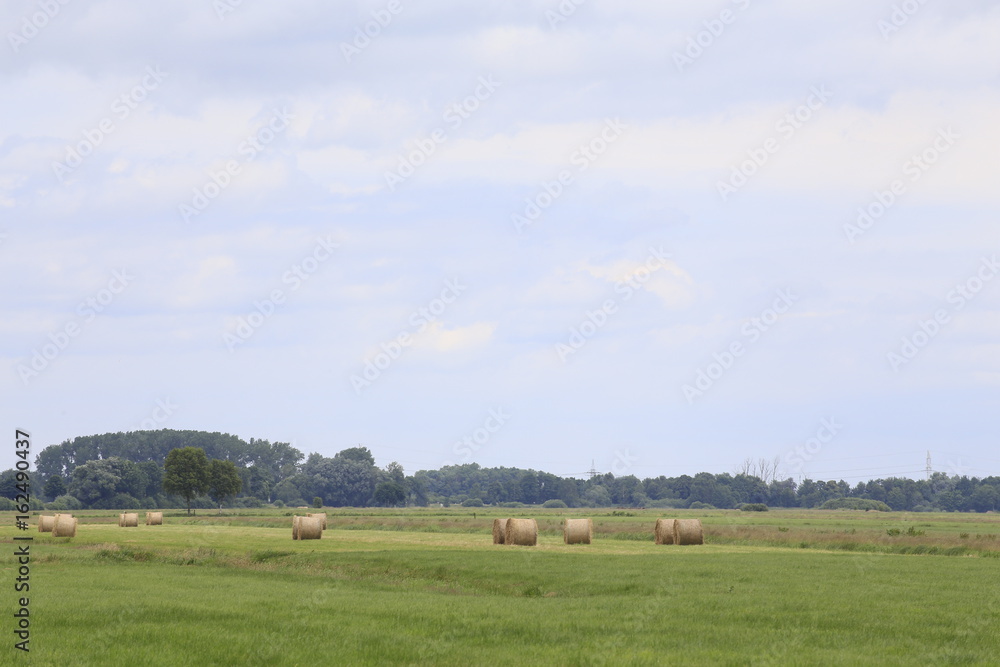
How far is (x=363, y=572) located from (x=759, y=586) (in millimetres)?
18753

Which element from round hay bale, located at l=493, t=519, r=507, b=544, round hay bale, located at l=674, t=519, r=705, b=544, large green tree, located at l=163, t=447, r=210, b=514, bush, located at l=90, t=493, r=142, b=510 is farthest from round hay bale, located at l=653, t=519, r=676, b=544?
bush, located at l=90, t=493, r=142, b=510

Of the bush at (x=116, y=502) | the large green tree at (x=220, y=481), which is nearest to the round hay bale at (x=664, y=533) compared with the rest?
the large green tree at (x=220, y=481)

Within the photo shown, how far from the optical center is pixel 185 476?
14538 cm

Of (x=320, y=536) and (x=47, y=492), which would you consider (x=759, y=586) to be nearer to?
(x=320, y=536)

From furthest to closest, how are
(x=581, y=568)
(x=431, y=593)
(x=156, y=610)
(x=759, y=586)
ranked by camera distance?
(x=581, y=568)
(x=431, y=593)
(x=759, y=586)
(x=156, y=610)

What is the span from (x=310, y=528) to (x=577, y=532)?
18059 millimetres

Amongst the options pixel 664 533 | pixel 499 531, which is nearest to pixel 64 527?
pixel 499 531

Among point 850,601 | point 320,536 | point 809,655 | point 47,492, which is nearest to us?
point 809,655

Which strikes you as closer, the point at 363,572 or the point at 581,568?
the point at 581,568

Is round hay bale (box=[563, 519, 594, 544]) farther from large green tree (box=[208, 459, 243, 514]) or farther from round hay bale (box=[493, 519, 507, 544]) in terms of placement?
large green tree (box=[208, 459, 243, 514])

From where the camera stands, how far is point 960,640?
2239 centimetres

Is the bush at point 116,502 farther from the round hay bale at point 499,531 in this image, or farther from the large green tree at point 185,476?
the round hay bale at point 499,531

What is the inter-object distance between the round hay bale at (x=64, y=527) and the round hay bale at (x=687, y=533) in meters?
39.0

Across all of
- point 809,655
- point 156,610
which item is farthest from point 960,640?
point 156,610
